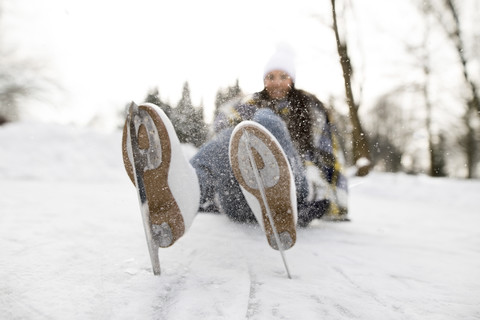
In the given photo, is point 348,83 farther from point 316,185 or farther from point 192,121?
point 192,121

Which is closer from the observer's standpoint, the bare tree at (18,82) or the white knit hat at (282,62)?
the white knit hat at (282,62)

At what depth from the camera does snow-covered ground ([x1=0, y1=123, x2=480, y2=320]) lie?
65cm

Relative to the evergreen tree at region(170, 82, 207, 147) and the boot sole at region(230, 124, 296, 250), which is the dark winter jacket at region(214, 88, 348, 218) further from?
the boot sole at region(230, 124, 296, 250)

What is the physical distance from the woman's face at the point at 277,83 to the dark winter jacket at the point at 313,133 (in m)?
0.03

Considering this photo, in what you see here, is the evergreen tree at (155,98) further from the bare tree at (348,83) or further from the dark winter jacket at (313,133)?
the bare tree at (348,83)

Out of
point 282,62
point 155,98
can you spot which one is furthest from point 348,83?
point 155,98

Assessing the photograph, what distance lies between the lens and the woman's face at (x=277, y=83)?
1.74 meters

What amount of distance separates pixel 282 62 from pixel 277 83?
0.48ft

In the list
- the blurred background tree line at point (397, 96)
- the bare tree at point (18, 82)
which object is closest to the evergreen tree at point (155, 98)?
the blurred background tree line at point (397, 96)

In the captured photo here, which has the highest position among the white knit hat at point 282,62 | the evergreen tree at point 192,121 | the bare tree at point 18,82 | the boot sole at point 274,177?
the bare tree at point 18,82

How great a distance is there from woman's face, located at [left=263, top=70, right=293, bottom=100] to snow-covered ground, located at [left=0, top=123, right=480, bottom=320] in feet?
2.27

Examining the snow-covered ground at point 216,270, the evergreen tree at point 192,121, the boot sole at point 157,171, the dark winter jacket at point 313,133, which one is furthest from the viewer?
the dark winter jacket at point 313,133

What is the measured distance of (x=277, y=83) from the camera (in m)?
1.77

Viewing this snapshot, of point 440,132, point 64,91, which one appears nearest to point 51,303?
point 64,91
